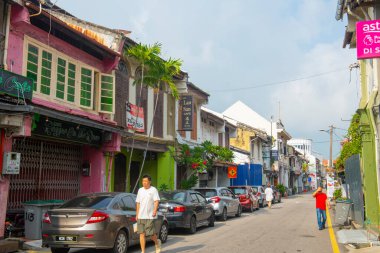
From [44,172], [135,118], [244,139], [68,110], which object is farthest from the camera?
[244,139]

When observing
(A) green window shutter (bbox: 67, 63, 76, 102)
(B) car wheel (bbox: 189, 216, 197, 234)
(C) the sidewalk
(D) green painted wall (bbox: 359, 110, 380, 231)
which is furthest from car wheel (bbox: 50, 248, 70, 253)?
(D) green painted wall (bbox: 359, 110, 380, 231)

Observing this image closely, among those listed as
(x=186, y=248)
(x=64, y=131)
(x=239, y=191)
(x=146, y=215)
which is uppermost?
(x=64, y=131)

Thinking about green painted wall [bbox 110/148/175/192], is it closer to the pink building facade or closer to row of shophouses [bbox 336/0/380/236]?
the pink building facade

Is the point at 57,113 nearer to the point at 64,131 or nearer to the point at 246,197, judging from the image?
the point at 64,131

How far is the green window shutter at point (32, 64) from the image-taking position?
43.0 feet

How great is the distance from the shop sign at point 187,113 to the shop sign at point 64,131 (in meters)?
8.16

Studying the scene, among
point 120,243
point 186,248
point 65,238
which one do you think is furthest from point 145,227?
point 186,248

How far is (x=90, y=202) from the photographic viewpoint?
10148 mm

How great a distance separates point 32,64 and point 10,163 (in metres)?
3.42

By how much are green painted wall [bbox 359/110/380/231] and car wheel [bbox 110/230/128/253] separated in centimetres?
811

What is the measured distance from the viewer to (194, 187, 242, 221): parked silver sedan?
64.1 feet

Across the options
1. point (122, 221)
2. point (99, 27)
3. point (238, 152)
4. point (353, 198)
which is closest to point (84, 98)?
point (99, 27)

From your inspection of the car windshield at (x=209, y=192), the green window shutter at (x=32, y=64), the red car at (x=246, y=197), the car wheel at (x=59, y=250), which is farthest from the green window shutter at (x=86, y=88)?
the red car at (x=246, y=197)

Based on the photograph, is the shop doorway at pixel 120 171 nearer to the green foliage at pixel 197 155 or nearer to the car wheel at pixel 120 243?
the green foliage at pixel 197 155
